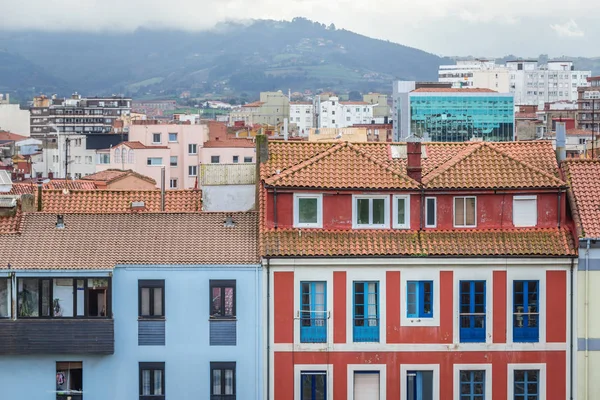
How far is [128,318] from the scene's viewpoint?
33750mm

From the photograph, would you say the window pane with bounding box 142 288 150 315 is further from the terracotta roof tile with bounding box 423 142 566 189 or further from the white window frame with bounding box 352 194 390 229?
the terracotta roof tile with bounding box 423 142 566 189

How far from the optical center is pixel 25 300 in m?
33.4

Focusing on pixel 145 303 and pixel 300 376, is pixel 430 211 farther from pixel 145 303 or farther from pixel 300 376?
pixel 145 303

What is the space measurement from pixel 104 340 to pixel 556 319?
12041 millimetres

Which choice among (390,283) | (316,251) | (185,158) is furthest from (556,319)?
(185,158)

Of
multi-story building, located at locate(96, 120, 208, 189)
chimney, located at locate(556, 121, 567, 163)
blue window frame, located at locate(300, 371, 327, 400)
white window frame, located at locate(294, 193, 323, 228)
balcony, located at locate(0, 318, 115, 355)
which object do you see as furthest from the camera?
multi-story building, located at locate(96, 120, 208, 189)

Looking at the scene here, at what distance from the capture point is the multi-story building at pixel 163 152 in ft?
364

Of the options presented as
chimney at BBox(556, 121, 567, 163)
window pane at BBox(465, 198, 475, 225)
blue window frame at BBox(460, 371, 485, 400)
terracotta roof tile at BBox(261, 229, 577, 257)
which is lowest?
blue window frame at BBox(460, 371, 485, 400)

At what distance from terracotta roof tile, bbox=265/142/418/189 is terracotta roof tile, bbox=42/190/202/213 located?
5928 mm

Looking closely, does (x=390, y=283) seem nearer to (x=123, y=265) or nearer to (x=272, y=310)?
(x=272, y=310)

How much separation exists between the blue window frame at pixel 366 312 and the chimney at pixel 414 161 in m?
3.57

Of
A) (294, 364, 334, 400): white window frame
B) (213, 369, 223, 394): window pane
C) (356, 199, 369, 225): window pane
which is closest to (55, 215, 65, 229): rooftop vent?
(213, 369, 223, 394): window pane

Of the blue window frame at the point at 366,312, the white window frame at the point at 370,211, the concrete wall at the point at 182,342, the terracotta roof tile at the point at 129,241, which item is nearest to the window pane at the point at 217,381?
the concrete wall at the point at 182,342

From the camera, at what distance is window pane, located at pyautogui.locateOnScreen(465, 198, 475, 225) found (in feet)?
115
